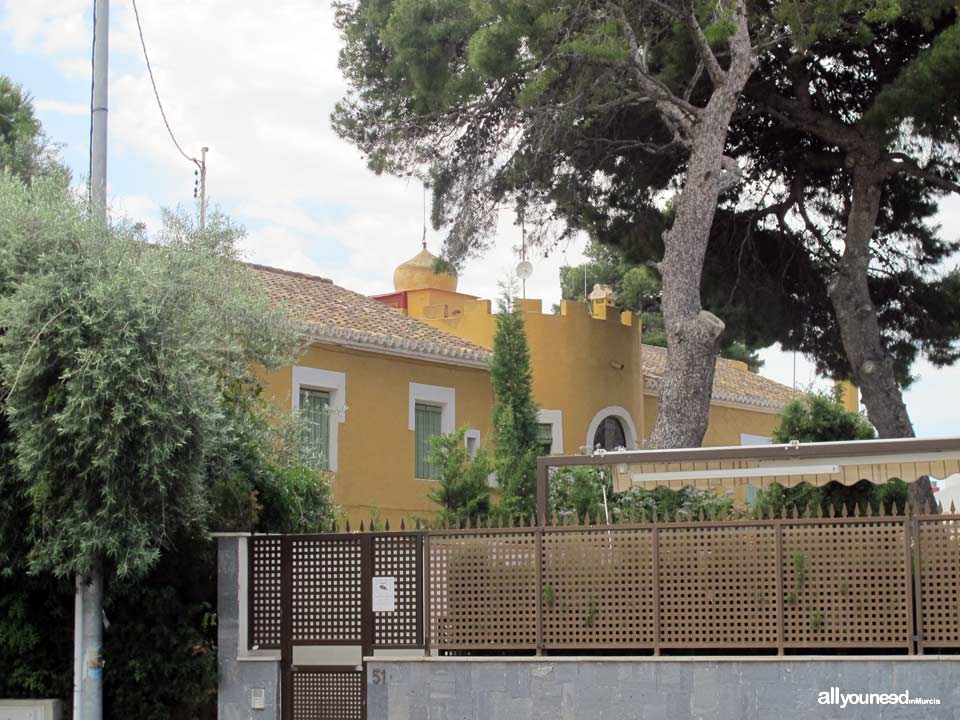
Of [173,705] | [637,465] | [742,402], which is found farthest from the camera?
[742,402]

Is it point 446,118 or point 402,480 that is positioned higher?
point 446,118

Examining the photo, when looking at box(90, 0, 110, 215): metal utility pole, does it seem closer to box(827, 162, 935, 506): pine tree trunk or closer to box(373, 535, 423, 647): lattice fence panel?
box(373, 535, 423, 647): lattice fence panel

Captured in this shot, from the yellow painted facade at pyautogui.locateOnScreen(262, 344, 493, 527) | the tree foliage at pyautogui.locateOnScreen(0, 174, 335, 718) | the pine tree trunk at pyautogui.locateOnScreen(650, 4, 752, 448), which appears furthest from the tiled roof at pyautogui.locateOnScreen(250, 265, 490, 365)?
the tree foliage at pyautogui.locateOnScreen(0, 174, 335, 718)

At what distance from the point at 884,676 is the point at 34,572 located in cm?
705

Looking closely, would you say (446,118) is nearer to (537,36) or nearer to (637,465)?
(537,36)

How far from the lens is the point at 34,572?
1132cm

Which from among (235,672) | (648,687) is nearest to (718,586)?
(648,687)

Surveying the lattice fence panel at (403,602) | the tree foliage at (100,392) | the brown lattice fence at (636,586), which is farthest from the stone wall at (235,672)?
the lattice fence panel at (403,602)

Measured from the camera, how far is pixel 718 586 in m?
11.2

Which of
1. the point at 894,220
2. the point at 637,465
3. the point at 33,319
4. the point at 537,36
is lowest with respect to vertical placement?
the point at 637,465

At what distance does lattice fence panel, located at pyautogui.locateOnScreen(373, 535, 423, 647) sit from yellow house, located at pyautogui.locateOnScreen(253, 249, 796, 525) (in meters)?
5.59

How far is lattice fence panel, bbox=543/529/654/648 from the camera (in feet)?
37.3

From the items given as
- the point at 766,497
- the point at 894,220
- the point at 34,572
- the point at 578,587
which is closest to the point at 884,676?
the point at 578,587

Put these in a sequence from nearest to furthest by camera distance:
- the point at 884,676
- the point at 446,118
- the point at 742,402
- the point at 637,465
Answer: the point at 884,676, the point at 637,465, the point at 446,118, the point at 742,402
